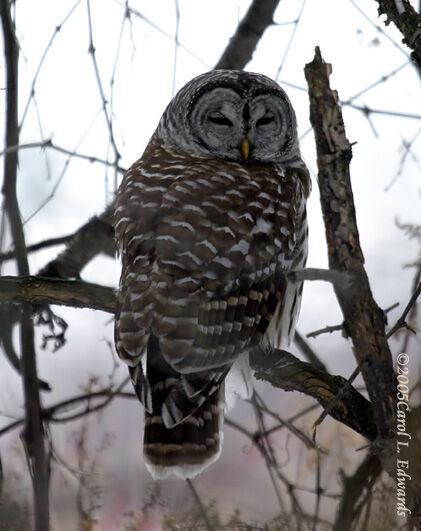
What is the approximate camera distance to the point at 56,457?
7.86 ft

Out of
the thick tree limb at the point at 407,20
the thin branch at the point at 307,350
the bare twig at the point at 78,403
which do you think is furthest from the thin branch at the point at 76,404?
the thick tree limb at the point at 407,20

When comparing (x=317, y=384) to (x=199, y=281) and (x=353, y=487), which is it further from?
(x=353, y=487)

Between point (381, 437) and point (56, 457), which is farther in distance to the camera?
point (56, 457)

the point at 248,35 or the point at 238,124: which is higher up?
the point at 248,35

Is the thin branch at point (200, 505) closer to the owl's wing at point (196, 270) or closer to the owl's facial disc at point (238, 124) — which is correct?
the owl's wing at point (196, 270)

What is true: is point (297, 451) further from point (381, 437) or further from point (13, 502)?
point (13, 502)

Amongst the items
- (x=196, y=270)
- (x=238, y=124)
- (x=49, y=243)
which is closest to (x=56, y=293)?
(x=49, y=243)

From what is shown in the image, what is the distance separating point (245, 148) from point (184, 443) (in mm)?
1268

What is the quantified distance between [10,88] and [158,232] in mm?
719

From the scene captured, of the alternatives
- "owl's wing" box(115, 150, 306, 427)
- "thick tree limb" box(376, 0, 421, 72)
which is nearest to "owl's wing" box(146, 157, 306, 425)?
"owl's wing" box(115, 150, 306, 427)

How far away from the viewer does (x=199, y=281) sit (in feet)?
8.44

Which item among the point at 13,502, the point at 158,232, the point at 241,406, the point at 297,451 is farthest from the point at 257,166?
the point at 13,502

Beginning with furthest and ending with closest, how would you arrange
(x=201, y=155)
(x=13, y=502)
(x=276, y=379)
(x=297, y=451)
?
(x=201, y=155) → (x=276, y=379) → (x=297, y=451) → (x=13, y=502)

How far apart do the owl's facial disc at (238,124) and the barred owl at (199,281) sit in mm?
22
